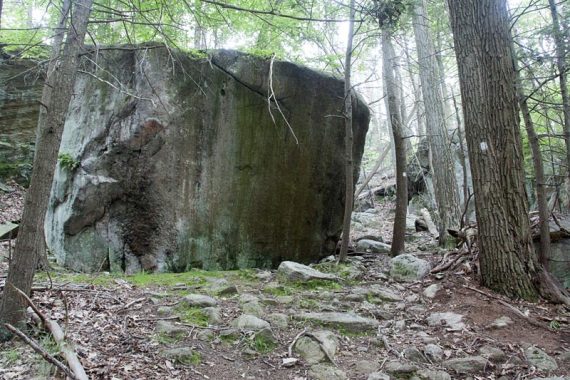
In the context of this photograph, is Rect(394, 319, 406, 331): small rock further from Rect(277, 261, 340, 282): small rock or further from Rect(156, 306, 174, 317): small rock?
Rect(156, 306, 174, 317): small rock

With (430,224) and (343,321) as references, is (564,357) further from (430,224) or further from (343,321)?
(430,224)

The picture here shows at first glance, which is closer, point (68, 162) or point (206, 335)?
point (206, 335)

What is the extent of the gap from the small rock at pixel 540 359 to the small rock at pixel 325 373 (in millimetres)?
1780

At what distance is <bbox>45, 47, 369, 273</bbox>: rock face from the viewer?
646cm

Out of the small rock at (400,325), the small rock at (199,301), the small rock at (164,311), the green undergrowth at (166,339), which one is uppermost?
the small rock at (199,301)

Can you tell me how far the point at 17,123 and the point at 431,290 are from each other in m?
11.2

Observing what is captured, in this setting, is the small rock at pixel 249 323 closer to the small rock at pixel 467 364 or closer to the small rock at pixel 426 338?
the small rock at pixel 426 338

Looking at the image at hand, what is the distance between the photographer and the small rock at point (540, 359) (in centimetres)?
376

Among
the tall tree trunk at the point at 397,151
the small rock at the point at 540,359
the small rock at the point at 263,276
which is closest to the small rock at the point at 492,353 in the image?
the small rock at the point at 540,359

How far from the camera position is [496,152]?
533 centimetres

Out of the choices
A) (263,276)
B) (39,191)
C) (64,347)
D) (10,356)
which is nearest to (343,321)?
(263,276)

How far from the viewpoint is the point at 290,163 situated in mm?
7809

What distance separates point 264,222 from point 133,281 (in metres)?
2.71

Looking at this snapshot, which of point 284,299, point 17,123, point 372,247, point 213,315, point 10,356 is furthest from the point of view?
point 17,123
